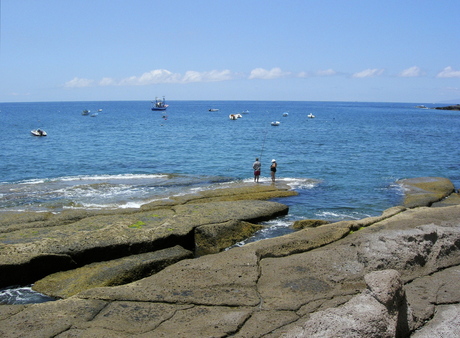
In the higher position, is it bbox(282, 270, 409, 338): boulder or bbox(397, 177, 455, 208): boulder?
bbox(282, 270, 409, 338): boulder

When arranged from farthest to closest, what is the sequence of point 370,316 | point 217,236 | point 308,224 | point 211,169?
point 211,169
point 308,224
point 217,236
point 370,316

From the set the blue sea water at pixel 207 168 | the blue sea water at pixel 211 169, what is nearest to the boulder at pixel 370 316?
the blue sea water at pixel 211 169

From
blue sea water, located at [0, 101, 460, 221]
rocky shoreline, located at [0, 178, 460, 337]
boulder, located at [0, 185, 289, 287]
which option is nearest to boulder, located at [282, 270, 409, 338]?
rocky shoreline, located at [0, 178, 460, 337]

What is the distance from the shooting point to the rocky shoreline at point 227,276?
27.8 ft

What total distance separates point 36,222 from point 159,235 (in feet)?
18.1

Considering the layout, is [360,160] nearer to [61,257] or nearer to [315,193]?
[315,193]

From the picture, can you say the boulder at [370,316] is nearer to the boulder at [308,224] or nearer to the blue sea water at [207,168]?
the boulder at [308,224]

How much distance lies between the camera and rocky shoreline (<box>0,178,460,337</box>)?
8461 mm

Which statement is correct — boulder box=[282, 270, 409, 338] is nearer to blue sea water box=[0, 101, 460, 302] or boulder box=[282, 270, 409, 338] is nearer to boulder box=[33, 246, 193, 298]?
boulder box=[33, 246, 193, 298]

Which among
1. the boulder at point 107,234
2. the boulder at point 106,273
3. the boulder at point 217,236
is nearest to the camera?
the boulder at point 106,273

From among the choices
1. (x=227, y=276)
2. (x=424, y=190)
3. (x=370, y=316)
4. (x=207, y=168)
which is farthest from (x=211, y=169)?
(x=370, y=316)

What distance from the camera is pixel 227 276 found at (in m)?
11.3

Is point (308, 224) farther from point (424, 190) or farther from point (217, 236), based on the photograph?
point (424, 190)

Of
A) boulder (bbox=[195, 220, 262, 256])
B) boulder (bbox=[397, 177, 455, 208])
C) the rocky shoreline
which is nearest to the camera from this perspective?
the rocky shoreline
